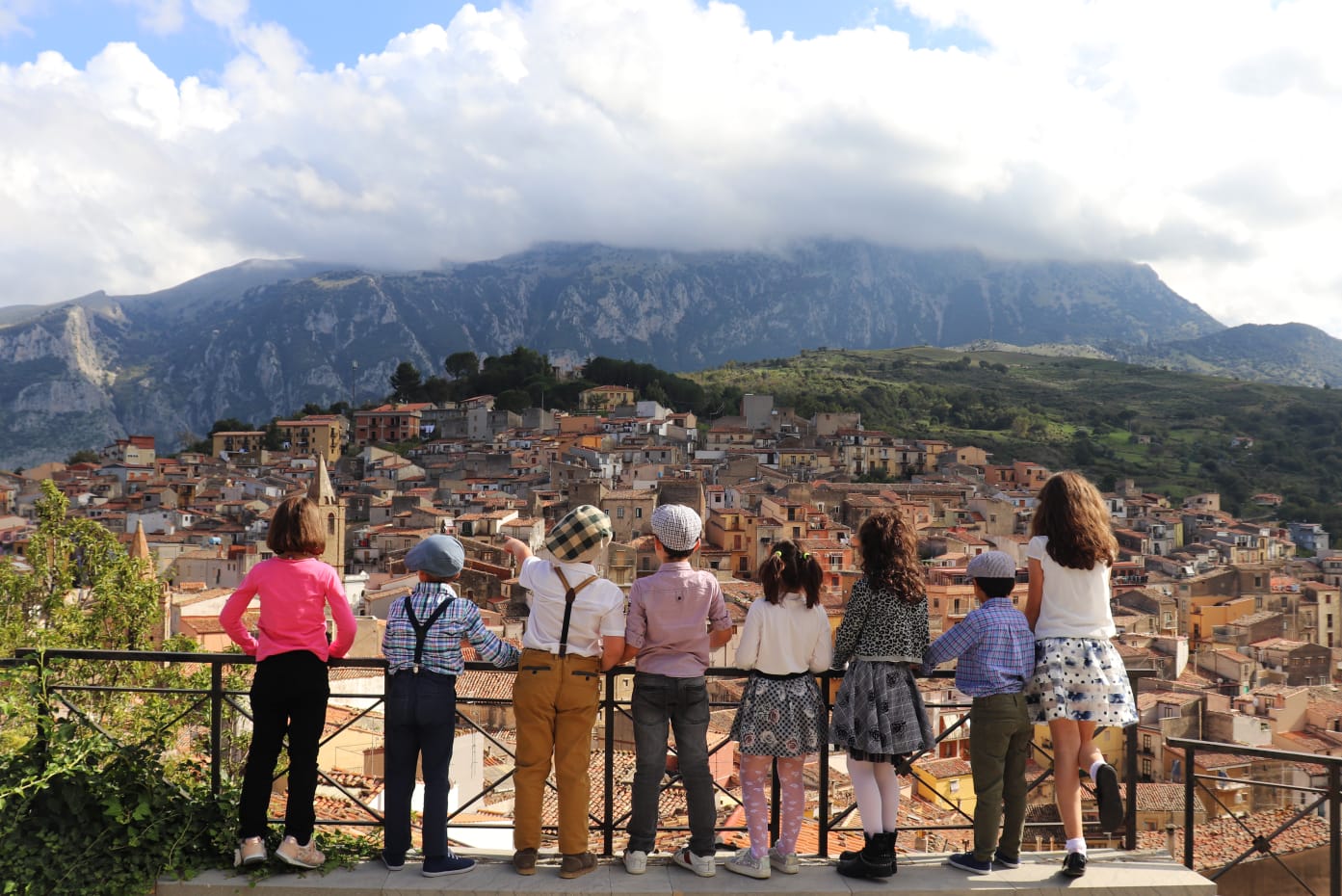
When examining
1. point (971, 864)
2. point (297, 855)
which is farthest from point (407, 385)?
point (971, 864)

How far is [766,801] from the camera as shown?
12.8 feet

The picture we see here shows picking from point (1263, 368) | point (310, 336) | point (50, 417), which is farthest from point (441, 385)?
point (1263, 368)

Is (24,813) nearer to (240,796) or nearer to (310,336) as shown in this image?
(240,796)

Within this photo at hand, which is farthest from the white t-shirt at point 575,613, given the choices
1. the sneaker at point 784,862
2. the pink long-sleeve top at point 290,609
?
the sneaker at point 784,862

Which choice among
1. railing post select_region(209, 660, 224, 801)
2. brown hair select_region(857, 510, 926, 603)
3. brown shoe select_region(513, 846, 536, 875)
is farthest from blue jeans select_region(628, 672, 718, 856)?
railing post select_region(209, 660, 224, 801)

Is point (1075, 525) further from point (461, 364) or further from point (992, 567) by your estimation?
point (461, 364)

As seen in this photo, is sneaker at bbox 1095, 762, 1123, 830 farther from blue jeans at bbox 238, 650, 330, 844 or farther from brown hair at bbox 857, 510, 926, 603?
blue jeans at bbox 238, 650, 330, 844

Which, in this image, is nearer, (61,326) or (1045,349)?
(61,326)

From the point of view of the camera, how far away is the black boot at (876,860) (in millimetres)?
3822

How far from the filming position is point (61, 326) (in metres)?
150

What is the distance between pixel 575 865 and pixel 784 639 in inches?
48.9

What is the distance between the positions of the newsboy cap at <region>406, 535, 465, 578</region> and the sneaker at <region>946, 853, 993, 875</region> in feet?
8.01

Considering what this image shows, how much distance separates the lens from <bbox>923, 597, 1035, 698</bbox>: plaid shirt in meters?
3.84

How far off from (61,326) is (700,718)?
176285 mm
